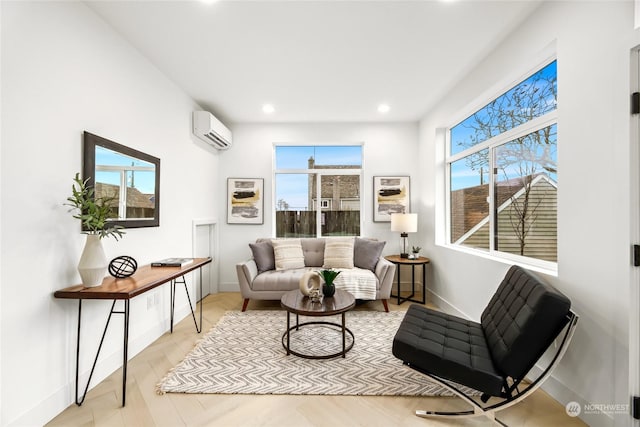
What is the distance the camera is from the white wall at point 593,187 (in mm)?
1476

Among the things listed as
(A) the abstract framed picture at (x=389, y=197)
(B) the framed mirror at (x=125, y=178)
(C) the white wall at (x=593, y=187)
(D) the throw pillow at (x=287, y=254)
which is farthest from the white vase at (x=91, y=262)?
(A) the abstract framed picture at (x=389, y=197)

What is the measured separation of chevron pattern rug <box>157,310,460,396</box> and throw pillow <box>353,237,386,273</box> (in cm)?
93

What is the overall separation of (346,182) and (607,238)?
3376mm

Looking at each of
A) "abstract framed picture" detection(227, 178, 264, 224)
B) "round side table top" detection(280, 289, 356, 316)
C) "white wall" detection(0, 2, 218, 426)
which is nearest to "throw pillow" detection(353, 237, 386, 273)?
"round side table top" detection(280, 289, 356, 316)

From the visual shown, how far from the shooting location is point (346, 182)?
4.65 meters

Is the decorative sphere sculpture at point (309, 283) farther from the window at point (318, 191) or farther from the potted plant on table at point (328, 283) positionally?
the window at point (318, 191)

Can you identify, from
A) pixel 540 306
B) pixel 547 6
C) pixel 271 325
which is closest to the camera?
pixel 540 306

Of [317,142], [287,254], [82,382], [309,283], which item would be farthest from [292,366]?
[317,142]

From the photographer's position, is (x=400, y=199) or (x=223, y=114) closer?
(x=223, y=114)

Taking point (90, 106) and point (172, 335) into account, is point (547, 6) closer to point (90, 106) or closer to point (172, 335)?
point (90, 106)

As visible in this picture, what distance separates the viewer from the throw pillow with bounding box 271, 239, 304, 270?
12.8ft

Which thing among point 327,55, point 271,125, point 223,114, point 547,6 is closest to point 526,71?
point 547,6

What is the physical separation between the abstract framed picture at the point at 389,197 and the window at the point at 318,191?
31cm

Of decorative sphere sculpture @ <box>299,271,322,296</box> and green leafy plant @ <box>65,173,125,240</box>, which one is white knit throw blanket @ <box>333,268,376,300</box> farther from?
green leafy plant @ <box>65,173,125,240</box>
